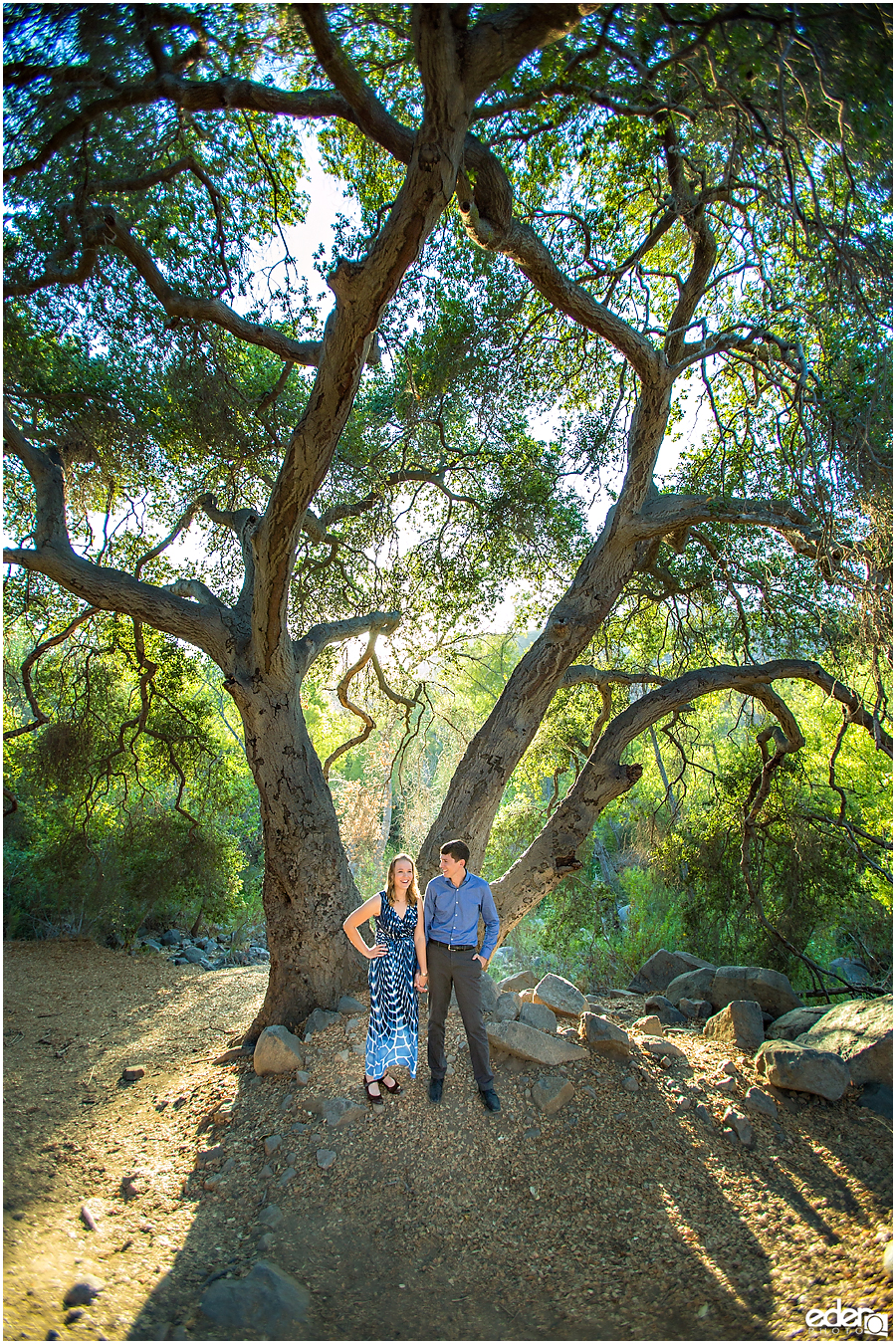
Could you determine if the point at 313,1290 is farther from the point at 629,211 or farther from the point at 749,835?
the point at 629,211

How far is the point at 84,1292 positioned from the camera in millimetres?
2891

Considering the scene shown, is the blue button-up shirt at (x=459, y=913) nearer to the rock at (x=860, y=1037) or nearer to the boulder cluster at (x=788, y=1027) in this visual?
the boulder cluster at (x=788, y=1027)

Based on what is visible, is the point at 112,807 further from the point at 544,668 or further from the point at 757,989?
the point at 757,989

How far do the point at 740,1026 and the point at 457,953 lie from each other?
10.1 ft

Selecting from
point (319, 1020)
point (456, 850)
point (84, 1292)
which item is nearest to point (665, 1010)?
point (319, 1020)

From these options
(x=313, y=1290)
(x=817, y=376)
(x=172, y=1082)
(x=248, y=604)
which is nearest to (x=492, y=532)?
(x=248, y=604)

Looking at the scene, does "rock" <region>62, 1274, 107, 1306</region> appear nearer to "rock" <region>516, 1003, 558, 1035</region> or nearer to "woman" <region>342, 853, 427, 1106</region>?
"woman" <region>342, 853, 427, 1106</region>

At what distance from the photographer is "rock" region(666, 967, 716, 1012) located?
745 cm

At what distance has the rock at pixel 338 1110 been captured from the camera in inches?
171

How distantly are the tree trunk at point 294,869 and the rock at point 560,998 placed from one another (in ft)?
5.21

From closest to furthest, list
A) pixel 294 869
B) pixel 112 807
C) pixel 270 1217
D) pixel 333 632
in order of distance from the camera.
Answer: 1. pixel 270 1217
2. pixel 294 869
3. pixel 333 632
4. pixel 112 807

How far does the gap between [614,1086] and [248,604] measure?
4633mm

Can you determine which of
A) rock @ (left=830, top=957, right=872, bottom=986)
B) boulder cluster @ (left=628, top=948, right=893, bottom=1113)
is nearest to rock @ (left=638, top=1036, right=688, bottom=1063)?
boulder cluster @ (left=628, top=948, right=893, bottom=1113)

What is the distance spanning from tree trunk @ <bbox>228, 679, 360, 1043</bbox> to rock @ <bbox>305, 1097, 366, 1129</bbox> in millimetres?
1151
